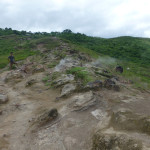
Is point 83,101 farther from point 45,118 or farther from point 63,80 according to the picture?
point 63,80

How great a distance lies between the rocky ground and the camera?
6371 millimetres

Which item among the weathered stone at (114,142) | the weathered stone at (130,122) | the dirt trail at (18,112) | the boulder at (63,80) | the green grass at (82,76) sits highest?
the green grass at (82,76)

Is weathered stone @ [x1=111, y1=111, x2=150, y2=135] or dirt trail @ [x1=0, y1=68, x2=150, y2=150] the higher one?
weathered stone @ [x1=111, y1=111, x2=150, y2=135]

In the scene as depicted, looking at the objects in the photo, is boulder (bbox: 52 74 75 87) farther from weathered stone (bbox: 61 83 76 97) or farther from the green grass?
weathered stone (bbox: 61 83 76 97)

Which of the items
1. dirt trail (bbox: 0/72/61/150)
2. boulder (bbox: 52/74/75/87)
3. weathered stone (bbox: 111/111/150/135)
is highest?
boulder (bbox: 52/74/75/87)

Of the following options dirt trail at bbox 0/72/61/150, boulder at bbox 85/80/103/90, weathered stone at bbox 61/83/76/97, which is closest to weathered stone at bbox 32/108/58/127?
dirt trail at bbox 0/72/61/150

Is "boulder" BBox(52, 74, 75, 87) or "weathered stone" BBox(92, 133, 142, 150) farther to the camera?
"boulder" BBox(52, 74, 75, 87)

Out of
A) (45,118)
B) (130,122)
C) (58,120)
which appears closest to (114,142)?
(130,122)

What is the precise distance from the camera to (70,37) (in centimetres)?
5588

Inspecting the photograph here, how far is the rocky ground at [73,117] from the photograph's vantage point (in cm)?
637

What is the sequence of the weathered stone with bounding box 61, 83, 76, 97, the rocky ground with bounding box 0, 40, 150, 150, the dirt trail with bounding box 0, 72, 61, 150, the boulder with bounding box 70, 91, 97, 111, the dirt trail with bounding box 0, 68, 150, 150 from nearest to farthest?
the rocky ground with bounding box 0, 40, 150, 150 < the dirt trail with bounding box 0, 68, 150, 150 < the dirt trail with bounding box 0, 72, 61, 150 < the boulder with bounding box 70, 91, 97, 111 < the weathered stone with bounding box 61, 83, 76, 97

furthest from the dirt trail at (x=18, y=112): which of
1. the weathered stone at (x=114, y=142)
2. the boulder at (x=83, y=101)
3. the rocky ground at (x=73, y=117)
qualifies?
the weathered stone at (x=114, y=142)

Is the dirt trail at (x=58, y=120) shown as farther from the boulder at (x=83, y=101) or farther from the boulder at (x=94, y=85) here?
the boulder at (x=94, y=85)

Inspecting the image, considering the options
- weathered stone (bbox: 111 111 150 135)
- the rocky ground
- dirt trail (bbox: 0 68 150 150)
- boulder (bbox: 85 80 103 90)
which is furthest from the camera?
boulder (bbox: 85 80 103 90)
